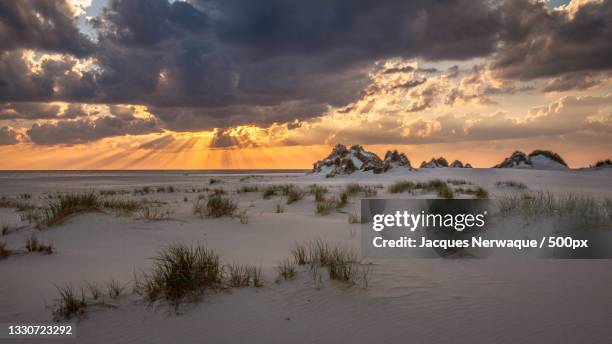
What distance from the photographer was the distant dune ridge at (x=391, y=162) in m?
28.8

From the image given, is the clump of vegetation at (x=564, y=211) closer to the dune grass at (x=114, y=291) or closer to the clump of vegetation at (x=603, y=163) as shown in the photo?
the dune grass at (x=114, y=291)

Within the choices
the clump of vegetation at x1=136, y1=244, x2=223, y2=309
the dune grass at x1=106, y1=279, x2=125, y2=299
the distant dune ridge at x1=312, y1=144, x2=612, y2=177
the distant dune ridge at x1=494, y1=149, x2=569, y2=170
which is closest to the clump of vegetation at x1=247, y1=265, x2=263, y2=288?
the clump of vegetation at x1=136, y1=244, x2=223, y2=309

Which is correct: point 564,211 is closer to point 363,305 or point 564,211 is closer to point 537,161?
point 363,305

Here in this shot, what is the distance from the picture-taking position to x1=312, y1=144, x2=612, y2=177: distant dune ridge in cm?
2883

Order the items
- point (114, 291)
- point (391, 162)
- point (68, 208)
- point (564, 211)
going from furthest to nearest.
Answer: point (391, 162) < point (68, 208) < point (564, 211) < point (114, 291)

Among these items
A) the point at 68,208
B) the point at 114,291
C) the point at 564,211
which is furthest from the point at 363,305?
the point at 68,208

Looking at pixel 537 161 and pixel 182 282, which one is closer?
pixel 182 282

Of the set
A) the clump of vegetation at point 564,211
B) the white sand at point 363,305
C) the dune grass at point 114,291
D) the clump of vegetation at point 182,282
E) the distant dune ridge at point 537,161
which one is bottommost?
the white sand at point 363,305

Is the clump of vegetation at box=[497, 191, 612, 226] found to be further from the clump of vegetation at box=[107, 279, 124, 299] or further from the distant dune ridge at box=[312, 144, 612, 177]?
the distant dune ridge at box=[312, 144, 612, 177]

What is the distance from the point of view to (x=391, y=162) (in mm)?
32938

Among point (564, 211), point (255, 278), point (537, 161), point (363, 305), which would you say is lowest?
point (363, 305)

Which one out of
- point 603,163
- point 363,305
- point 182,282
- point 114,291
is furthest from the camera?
point 603,163

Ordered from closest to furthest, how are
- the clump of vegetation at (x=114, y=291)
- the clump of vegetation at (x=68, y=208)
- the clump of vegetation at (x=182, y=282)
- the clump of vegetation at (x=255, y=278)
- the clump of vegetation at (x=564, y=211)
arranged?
the clump of vegetation at (x=182, y=282) < the clump of vegetation at (x=114, y=291) < the clump of vegetation at (x=255, y=278) < the clump of vegetation at (x=564, y=211) < the clump of vegetation at (x=68, y=208)

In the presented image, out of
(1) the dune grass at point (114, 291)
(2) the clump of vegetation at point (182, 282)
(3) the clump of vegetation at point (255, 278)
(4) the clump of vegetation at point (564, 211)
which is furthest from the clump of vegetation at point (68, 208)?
(4) the clump of vegetation at point (564, 211)
